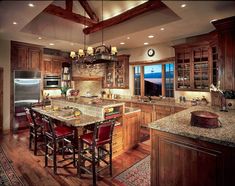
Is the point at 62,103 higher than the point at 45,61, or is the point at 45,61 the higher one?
the point at 45,61

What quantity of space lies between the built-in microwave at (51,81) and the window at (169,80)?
423cm

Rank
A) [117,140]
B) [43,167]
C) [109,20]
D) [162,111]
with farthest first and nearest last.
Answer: [162,111] < [109,20] < [117,140] < [43,167]

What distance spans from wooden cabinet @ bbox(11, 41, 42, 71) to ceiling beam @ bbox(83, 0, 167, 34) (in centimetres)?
212

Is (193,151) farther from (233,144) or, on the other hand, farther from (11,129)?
(11,129)

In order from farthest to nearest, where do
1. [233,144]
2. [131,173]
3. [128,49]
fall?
[128,49] < [131,173] < [233,144]

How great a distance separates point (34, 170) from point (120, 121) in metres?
1.91

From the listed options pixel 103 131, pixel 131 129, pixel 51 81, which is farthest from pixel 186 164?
pixel 51 81

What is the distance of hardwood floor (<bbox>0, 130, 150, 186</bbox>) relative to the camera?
257 centimetres

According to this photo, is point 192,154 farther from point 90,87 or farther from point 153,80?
point 90,87


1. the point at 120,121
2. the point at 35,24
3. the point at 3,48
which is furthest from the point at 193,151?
the point at 3,48

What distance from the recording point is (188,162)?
6.15 ft

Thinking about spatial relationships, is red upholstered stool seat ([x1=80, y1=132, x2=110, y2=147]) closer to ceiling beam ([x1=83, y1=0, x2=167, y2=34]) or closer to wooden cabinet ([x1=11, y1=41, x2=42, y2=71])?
ceiling beam ([x1=83, y1=0, x2=167, y2=34])

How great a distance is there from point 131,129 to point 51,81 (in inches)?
157

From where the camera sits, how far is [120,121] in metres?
3.54
